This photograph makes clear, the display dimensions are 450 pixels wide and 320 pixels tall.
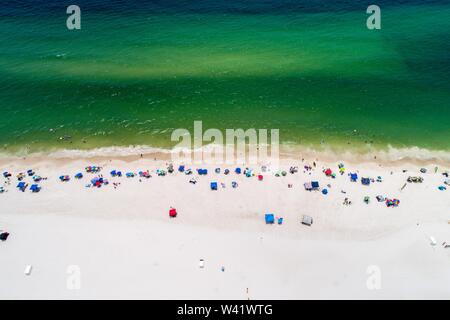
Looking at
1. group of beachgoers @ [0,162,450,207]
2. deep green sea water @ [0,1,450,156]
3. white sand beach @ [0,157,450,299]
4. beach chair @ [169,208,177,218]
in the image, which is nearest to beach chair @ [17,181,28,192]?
group of beachgoers @ [0,162,450,207]

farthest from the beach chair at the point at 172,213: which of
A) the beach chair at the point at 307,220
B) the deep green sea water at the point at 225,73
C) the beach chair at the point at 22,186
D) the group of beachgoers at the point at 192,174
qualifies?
the beach chair at the point at 22,186

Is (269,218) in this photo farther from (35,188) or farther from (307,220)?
(35,188)

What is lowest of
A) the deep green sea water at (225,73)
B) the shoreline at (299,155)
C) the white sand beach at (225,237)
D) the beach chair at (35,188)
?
the white sand beach at (225,237)

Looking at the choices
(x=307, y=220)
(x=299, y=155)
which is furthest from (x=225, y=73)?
(x=307, y=220)

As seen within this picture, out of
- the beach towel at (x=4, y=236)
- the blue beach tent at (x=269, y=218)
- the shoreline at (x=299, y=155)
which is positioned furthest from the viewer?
the shoreline at (x=299, y=155)

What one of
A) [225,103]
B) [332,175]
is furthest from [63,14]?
[332,175]

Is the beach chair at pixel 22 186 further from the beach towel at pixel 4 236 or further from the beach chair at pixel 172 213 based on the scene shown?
the beach chair at pixel 172 213
